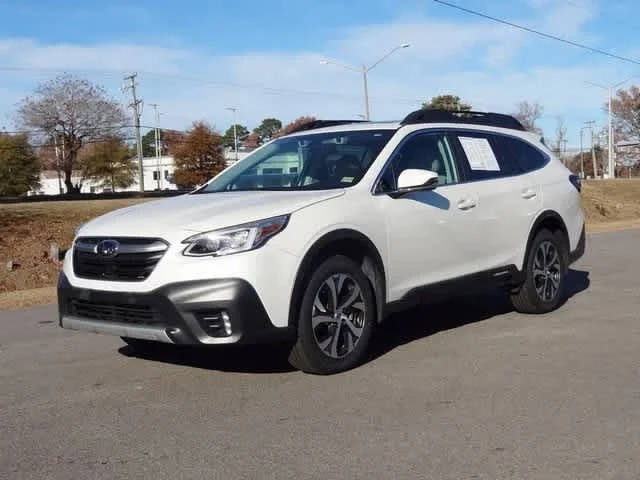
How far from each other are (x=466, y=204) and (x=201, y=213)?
243 cm

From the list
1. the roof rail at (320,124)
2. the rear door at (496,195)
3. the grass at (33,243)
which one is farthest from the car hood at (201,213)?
the grass at (33,243)

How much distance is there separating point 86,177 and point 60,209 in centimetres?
4856

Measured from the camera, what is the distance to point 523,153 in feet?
26.7

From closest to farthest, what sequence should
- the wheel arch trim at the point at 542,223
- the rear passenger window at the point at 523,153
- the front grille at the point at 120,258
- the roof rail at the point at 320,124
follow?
the front grille at the point at 120,258, the roof rail at the point at 320,124, the wheel arch trim at the point at 542,223, the rear passenger window at the point at 523,153

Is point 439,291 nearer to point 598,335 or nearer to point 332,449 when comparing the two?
point 598,335

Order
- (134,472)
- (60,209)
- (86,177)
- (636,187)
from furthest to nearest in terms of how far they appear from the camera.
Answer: (86,177)
(636,187)
(60,209)
(134,472)

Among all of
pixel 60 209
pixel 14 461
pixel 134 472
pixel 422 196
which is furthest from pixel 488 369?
pixel 60 209

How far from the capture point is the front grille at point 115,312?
541 centimetres

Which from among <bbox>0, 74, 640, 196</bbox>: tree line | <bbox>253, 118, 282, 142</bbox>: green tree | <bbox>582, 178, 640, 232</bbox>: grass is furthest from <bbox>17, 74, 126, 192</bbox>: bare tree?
<bbox>253, 118, 282, 142</bbox>: green tree

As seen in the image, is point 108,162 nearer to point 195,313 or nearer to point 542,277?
point 542,277

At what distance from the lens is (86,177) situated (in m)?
68.8

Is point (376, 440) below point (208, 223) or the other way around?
below

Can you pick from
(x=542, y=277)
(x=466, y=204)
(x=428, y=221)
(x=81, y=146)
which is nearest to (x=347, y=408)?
(x=428, y=221)

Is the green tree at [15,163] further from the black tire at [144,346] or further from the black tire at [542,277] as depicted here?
the black tire at [542,277]
